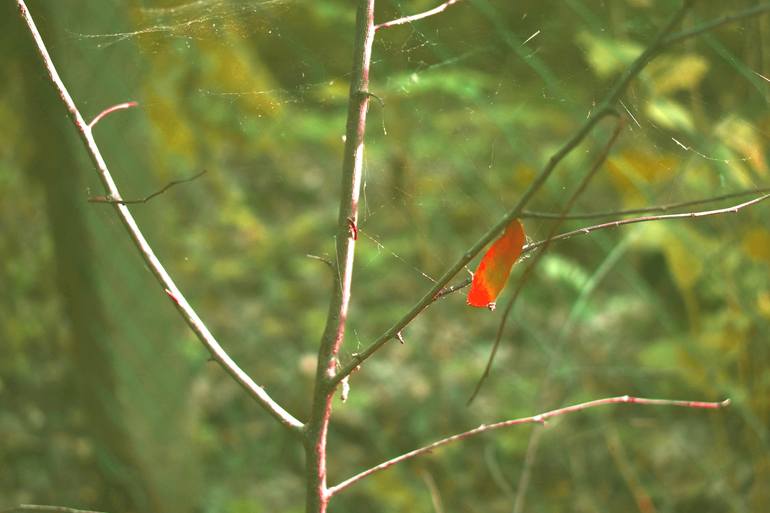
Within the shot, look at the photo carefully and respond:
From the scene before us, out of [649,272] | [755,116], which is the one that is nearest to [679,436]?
[649,272]

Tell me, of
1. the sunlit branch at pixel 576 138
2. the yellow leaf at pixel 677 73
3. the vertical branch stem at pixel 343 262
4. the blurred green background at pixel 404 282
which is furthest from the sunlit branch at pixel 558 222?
the yellow leaf at pixel 677 73

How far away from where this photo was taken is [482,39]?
1.25 m

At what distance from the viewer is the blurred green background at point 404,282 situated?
142cm

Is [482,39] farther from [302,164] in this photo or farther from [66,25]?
[302,164]

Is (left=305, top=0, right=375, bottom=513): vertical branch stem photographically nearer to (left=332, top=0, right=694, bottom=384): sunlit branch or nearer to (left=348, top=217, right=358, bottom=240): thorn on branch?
(left=348, top=217, right=358, bottom=240): thorn on branch

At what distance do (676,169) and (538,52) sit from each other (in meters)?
1.02

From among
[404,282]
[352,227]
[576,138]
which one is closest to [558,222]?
[576,138]

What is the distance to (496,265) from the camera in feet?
2.71

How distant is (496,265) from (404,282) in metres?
3.23

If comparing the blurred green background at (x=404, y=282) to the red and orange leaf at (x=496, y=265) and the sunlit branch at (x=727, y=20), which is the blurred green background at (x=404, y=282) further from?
the sunlit branch at (x=727, y=20)

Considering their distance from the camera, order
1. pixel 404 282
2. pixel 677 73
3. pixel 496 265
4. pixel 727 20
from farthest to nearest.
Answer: pixel 404 282
pixel 677 73
pixel 496 265
pixel 727 20

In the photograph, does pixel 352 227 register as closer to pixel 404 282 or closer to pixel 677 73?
pixel 677 73

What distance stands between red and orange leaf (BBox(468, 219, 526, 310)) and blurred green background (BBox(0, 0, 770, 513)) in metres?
0.23

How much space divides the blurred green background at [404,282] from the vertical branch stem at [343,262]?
14cm
